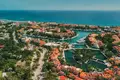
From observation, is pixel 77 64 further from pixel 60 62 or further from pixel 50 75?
pixel 50 75

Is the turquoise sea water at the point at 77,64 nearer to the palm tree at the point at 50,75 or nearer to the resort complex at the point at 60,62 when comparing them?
the resort complex at the point at 60,62

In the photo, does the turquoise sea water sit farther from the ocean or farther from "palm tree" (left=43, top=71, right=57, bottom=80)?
the ocean

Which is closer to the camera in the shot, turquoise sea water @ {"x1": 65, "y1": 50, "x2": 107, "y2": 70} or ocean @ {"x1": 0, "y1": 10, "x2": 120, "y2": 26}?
turquoise sea water @ {"x1": 65, "y1": 50, "x2": 107, "y2": 70}

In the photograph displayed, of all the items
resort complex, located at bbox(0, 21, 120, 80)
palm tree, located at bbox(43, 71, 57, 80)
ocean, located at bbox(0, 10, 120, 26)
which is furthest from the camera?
ocean, located at bbox(0, 10, 120, 26)

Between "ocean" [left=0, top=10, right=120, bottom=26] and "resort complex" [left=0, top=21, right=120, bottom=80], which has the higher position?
"ocean" [left=0, top=10, right=120, bottom=26]

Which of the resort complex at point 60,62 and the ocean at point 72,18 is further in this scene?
the ocean at point 72,18

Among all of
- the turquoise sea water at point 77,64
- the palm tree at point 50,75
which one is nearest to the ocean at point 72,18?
the turquoise sea water at point 77,64

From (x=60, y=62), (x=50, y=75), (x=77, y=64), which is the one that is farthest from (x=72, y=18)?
(x=50, y=75)

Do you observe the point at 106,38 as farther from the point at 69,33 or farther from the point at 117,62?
the point at 117,62

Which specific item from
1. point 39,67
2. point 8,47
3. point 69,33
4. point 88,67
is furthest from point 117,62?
point 69,33

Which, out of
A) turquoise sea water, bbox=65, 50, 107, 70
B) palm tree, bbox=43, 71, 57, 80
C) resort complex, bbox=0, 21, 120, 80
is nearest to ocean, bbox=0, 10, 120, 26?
resort complex, bbox=0, 21, 120, 80

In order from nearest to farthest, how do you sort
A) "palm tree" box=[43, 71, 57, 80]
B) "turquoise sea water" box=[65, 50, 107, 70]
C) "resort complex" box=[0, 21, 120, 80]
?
"palm tree" box=[43, 71, 57, 80], "resort complex" box=[0, 21, 120, 80], "turquoise sea water" box=[65, 50, 107, 70]

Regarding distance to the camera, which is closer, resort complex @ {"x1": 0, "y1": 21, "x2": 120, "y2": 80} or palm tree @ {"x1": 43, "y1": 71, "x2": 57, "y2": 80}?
palm tree @ {"x1": 43, "y1": 71, "x2": 57, "y2": 80}
